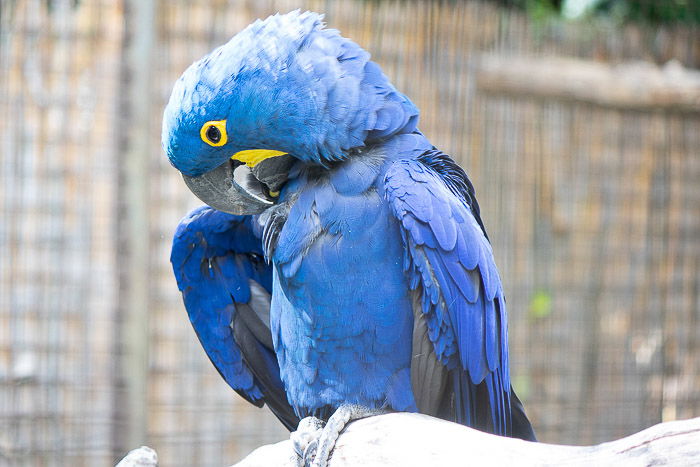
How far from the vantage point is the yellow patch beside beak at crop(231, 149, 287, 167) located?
178 cm

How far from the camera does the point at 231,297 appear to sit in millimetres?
2291

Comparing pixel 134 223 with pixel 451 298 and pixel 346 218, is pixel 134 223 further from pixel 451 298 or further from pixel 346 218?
pixel 451 298

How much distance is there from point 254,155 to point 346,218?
29 centimetres

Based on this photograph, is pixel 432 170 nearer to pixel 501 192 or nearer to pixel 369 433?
pixel 369 433

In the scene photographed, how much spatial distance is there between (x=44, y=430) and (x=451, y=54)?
8.47 ft

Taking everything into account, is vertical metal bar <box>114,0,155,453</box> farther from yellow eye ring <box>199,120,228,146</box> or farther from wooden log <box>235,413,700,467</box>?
wooden log <box>235,413,700,467</box>

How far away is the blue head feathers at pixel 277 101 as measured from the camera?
1647 millimetres

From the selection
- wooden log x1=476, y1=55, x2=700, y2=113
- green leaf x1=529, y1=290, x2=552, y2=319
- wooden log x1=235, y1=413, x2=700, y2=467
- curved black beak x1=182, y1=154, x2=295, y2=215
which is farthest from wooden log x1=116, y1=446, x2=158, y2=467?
green leaf x1=529, y1=290, x2=552, y2=319

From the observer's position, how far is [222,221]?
2.19 m

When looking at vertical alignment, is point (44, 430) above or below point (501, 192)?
below

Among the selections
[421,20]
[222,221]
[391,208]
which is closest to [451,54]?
[421,20]

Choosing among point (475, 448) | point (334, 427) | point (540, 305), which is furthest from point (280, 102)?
point (540, 305)

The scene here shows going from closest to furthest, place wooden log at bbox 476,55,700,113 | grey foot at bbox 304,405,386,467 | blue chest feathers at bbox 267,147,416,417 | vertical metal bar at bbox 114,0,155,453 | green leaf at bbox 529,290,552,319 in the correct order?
1. grey foot at bbox 304,405,386,467
2. blue chest feathers at bbox 267,147,416,417
3. vertical metal bar at bbox 114,0,155,453
4. wooden log at bbox 476,55,700,113
5. green leaf at bbox 529,290,552,319

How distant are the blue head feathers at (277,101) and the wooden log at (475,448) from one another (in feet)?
2.09
